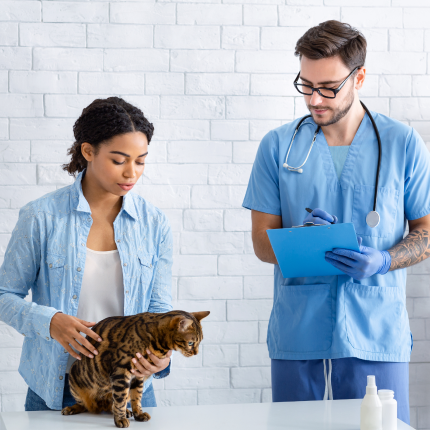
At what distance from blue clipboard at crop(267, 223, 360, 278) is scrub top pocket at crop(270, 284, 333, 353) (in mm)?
69

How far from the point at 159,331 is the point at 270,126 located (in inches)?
56.7

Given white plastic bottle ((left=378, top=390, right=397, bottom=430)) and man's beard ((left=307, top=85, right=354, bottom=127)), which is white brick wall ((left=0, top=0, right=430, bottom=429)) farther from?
white plastic bottle ((left=378, top=390, right=397, bottom=430))

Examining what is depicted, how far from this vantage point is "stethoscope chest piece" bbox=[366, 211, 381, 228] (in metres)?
1.64

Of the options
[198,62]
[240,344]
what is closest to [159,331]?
[240,344]

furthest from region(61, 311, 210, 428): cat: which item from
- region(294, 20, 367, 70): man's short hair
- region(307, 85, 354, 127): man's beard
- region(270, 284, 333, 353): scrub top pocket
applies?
region(294, 20, 367, 70): man's short hair

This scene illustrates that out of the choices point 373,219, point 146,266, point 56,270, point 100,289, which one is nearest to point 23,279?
point 56,270

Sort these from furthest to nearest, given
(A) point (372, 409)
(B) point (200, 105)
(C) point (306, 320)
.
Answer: (B) point (200, 105) → (C) point (306, 320) → (A) point (372, 409)

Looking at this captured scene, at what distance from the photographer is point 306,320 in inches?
66.3

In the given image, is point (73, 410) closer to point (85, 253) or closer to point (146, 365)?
point (146, 365)

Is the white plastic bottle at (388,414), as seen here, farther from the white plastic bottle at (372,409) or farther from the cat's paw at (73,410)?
the cat's paw at (73,410)

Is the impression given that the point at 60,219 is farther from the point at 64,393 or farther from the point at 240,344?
the point at 240,344

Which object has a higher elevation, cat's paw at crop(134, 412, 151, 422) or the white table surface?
cat's paw at crop(134, 412, 151, 422)

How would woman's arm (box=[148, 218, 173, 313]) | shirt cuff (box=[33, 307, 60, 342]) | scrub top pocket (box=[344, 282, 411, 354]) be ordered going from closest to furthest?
shirt cuff (box=[33, 307, 60, 342]) < woman's arm (box=[148, 218, 173, 313]) < scrub top pocket (box=[344, 282, 411, 354])

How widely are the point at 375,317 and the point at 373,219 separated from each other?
11.7 inches
